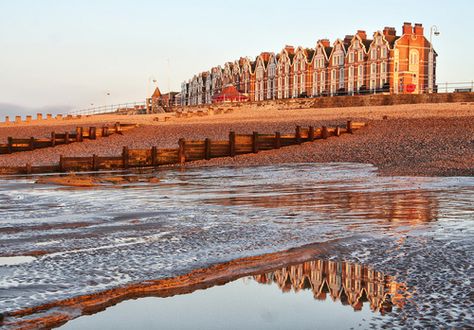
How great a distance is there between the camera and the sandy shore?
2319 centimetres

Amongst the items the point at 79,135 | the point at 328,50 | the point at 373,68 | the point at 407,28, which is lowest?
the point at 79,135

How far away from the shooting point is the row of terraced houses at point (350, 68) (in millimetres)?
77125

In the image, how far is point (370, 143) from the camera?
29.6 m

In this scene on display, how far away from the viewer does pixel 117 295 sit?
5.52 metres

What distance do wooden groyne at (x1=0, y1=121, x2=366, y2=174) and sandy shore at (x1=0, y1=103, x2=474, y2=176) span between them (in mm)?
587

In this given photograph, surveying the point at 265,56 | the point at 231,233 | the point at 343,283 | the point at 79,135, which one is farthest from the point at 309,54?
the point at 343,283

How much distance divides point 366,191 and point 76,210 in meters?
6.77

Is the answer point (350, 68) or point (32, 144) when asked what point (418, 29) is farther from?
point (32, 144)

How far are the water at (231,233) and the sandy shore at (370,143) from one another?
677cm

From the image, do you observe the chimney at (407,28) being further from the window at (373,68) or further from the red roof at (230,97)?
the red roof at (230,97)

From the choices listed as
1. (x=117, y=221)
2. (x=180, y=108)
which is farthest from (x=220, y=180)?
(x=180, y=108)

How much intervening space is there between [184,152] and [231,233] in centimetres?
1971

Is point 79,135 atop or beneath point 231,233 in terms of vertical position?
atop

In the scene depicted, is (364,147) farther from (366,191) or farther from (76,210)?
(76,210)
